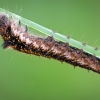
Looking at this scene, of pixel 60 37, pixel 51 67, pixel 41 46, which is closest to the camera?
pixel 60 37

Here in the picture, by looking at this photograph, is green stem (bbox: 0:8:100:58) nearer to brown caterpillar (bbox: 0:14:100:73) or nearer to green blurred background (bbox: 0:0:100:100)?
brown caterpillar (bbox: 0:14:100:73)

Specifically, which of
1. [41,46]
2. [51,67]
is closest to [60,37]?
[41,46]

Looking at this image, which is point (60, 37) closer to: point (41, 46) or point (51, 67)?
point (41, 46)

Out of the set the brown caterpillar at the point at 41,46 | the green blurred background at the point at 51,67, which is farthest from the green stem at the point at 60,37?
the green blurred background at the point at 51,67

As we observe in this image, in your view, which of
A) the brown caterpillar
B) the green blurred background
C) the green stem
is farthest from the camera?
the green blurred background

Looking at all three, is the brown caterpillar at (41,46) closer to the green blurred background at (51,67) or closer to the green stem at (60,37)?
the green stem at (60,37)

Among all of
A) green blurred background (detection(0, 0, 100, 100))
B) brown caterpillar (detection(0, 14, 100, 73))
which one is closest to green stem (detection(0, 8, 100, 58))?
brown caterpillar (detection(0, 14, 100, 73))

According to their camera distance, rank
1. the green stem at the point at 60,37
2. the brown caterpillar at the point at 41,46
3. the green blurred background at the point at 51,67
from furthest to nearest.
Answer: the green blurred background at the point at 51,67, the brown caterpillar at the point at 41,46, the green stem at the point at 60,37
